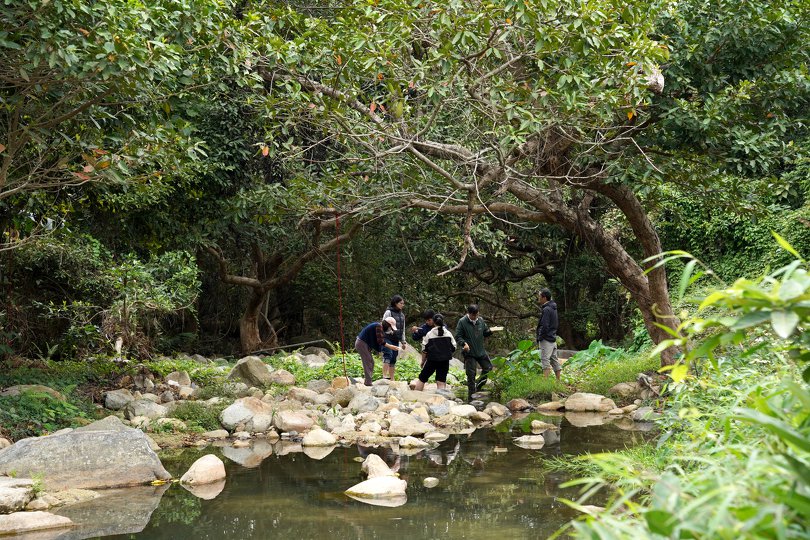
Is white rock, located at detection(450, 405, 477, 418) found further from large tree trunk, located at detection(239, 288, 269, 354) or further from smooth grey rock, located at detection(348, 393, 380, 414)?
large tree trunk, located at detection(239, 288, 269, 354)

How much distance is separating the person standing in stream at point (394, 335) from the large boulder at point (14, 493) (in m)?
7.36

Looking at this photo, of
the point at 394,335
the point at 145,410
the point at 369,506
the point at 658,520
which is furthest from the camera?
the point at 394,335

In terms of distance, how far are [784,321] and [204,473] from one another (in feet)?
23.1

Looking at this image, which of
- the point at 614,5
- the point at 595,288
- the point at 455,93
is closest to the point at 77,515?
the point at 455,93

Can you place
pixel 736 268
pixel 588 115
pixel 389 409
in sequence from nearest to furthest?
pixel 588 115 < pixel 389 409 < pixel 736 268

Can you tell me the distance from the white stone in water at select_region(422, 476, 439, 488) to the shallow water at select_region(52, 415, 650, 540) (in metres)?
0.05

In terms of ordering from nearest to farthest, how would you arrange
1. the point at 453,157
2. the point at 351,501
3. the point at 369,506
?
the point at 369,506 < the point at 351,501 < the point at 453,157

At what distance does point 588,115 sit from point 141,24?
17.6 ft

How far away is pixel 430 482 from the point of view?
313 inches

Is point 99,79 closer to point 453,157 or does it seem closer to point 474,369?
point 453,157

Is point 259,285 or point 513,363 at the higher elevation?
point 259,285

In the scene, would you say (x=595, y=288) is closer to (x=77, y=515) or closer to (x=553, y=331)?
(x=553, y=331)

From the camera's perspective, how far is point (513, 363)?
15148mm

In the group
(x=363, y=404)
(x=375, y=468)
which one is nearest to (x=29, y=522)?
(x=375, y=468)
